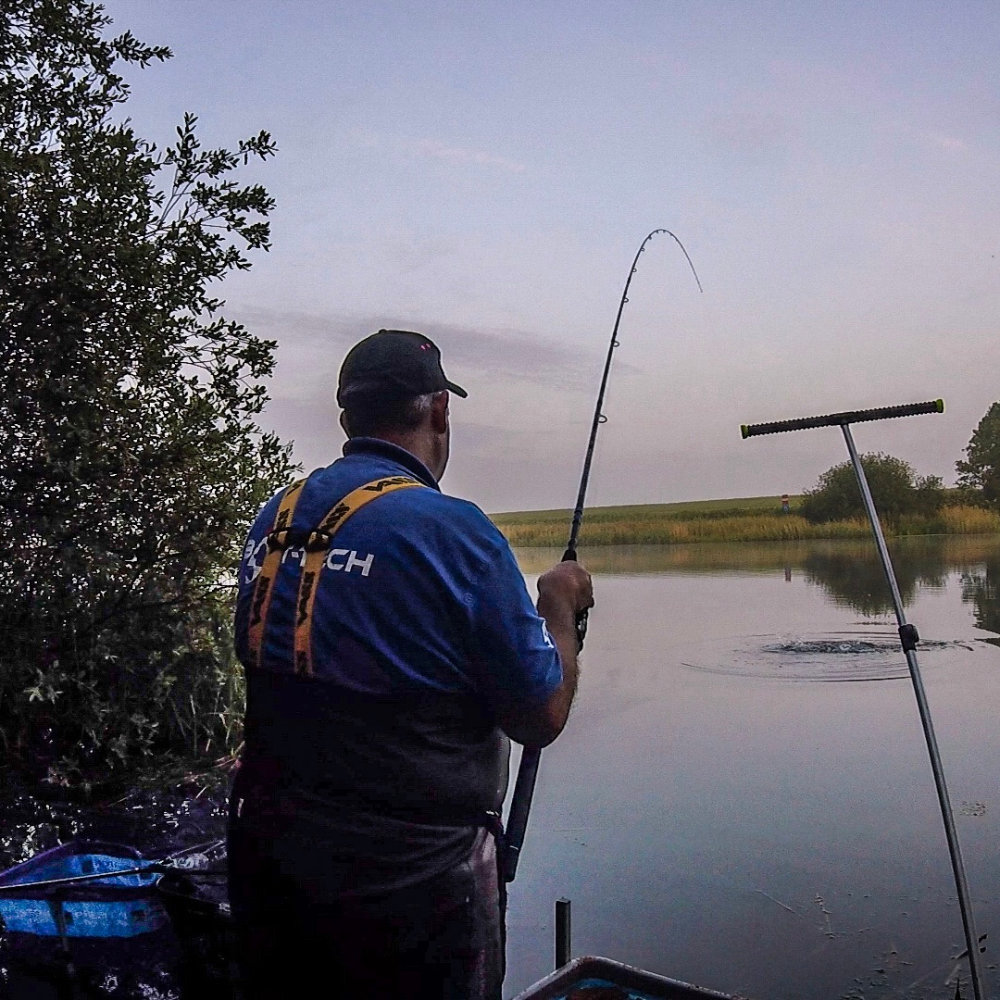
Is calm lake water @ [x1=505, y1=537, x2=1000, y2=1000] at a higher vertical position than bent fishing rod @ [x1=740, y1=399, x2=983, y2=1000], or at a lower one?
lower

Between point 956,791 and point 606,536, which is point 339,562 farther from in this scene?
point 606,536

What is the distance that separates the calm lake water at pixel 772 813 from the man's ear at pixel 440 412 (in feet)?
9.86

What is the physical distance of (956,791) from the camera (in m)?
9.18

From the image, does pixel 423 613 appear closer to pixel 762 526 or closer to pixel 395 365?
pixel 395 365

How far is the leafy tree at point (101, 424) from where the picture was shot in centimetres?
469

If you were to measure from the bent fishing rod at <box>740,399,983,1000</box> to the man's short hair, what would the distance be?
1.65 meters

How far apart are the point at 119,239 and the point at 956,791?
25.8 ft

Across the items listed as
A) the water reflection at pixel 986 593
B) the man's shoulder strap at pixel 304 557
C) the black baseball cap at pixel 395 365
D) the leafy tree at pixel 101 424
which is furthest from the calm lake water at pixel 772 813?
the man's shoulder strap at pixel 304 557

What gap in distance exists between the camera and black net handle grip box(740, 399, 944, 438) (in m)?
3.17

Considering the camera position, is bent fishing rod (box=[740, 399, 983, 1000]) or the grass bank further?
the grass bank

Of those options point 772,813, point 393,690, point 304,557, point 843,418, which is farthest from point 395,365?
point 772,813

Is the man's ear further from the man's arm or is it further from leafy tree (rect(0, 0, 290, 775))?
leafy tree (rect(0, 0, 290, 775))

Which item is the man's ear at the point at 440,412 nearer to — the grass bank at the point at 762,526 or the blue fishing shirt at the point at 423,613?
the blue fishing shirt at the point at 423,613

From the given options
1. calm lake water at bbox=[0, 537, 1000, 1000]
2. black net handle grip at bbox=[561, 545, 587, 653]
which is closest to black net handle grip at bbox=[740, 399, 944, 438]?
calm lake water at bbox=[0, 537, 1000, 1000]
